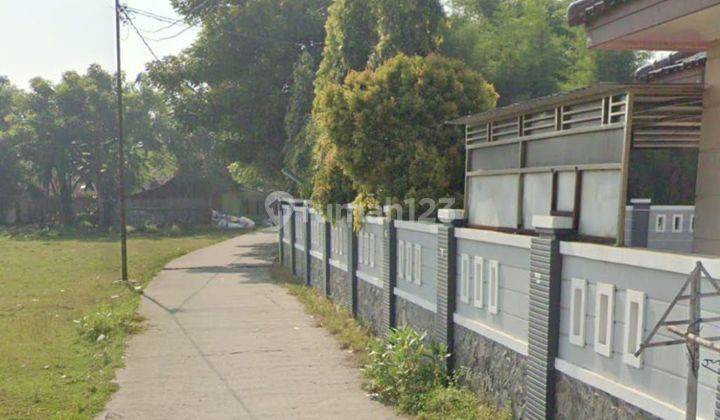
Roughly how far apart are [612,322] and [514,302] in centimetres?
140

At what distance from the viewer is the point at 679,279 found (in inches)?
143

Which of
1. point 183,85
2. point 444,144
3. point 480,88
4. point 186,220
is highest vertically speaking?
point 183,85

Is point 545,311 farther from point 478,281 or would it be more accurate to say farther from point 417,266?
point 417,266

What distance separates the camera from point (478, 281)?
625 centimetres

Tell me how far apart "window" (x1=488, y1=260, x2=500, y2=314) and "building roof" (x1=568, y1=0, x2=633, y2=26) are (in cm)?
222

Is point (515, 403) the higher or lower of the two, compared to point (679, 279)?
lower

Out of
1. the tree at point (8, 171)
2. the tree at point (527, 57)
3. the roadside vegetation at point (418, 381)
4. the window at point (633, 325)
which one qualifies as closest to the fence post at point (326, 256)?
the roadside vegetation at point (418, 381)

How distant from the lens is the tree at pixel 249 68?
21891mm

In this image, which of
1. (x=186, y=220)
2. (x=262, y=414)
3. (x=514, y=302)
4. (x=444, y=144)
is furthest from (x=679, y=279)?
(x=186, y=220)

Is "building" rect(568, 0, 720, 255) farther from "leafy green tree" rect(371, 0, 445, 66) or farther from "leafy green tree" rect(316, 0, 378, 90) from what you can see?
"leafy green tree" rect(316, 0, 378, 90)

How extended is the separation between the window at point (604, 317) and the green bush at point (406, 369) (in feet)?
8.49

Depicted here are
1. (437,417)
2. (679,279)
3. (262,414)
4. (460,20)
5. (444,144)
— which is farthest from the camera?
(460,20)

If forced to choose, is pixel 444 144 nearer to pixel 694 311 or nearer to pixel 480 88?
pixel 480 88

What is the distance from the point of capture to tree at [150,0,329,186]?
71.8ft
